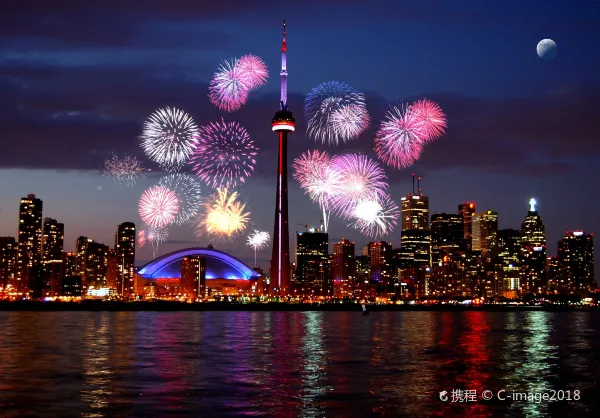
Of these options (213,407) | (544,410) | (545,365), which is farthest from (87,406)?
(545,365)

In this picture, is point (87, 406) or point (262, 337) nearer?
point (87, 406)

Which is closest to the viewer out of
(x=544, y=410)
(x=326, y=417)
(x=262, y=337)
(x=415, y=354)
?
(x=326, y=417)

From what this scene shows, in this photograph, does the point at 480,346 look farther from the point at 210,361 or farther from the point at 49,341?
the point at 49,341

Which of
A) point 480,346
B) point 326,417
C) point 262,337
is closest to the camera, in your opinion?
point 326,417

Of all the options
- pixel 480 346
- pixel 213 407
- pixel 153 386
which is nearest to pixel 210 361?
pixel 153 386

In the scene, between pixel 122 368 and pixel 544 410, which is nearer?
pixel 544 410

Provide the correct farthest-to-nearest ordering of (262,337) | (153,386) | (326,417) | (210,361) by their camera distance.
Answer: (262,337)
(210,361)
(153,386)
(326,417)

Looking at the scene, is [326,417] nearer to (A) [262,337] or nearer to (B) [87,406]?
(B) [87,406]

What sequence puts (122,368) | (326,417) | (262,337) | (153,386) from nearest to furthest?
(326,417), (153,386), (122,368), (262,337)
